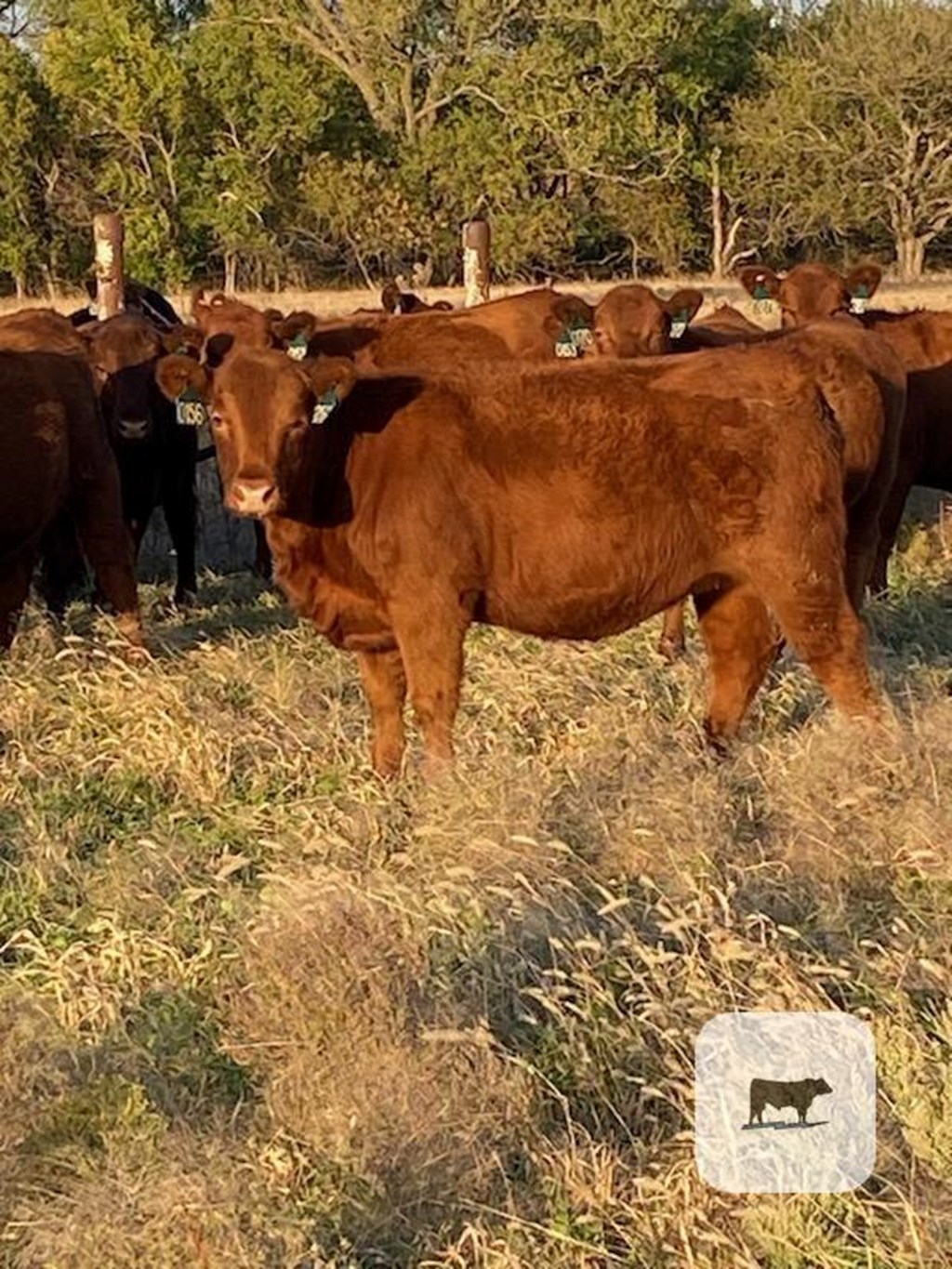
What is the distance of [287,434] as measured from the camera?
18.5 ft

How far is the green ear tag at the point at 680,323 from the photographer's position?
9133 mm

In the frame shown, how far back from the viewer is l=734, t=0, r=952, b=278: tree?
145ft

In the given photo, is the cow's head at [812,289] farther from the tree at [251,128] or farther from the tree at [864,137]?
the tree at [864,137]

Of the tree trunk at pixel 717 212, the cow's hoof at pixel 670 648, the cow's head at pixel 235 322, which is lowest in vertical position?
the tree trunk at pixel 717 212

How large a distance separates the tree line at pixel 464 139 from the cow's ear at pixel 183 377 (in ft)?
112

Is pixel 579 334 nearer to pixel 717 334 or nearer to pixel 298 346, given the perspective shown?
pixel 717 334

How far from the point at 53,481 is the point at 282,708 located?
1.73m

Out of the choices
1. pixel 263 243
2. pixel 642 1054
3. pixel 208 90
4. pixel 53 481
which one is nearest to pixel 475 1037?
pixel 642 1054

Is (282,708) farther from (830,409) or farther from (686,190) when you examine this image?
(686,190)

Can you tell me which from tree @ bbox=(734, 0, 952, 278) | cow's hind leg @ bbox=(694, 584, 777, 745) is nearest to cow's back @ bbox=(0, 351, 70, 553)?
cow's hind leg @ bbox=(694, 584, 777, 745)

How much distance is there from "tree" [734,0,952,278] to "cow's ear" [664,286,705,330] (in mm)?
37099

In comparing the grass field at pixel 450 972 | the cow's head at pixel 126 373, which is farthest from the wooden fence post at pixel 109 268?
the grass field at pixel 450 972

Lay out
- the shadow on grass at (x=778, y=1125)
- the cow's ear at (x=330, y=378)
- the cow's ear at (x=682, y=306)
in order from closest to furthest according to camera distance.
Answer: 1. the shadow on grass at (x=778, y=1125)
2. the cow's ear at (x=330, y=378)
3. the cow's ear at (x=682, y=306)

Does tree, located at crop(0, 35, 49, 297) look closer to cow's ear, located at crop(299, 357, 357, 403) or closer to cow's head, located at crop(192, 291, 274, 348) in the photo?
cow's head, located at crop(192, 291, 274, 348)
